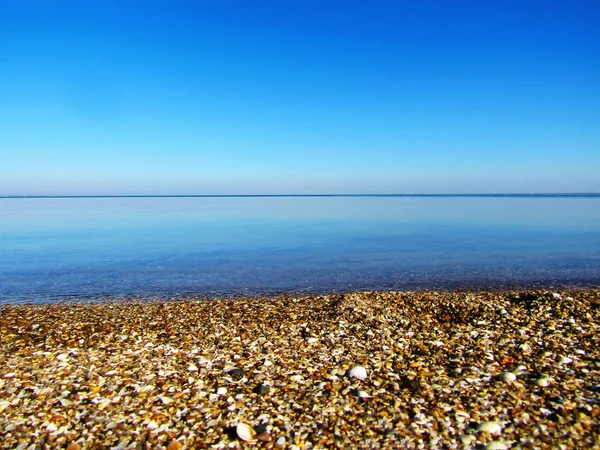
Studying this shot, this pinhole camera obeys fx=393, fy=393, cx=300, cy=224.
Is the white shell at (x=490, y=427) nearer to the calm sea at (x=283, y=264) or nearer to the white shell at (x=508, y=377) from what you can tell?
the white shell at (x=508, y=377)

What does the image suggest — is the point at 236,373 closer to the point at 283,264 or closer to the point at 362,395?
the point at 362,395

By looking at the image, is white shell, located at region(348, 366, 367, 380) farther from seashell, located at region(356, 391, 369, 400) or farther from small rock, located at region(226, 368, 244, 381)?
small rock, located at region(226, 368, 244, 381)

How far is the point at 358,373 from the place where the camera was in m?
6.96

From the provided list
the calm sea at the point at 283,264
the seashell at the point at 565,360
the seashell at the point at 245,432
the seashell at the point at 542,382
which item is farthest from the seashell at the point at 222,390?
the calm sea at the point at 283,264

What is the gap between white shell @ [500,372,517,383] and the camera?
6625 mm

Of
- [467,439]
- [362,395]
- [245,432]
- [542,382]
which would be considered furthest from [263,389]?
[542,382]

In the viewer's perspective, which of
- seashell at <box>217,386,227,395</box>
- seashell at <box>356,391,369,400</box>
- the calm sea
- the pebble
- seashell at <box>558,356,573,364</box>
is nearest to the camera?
the pebble

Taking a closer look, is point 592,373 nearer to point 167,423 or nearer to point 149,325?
point 167,423

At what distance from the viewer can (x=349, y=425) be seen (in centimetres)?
555

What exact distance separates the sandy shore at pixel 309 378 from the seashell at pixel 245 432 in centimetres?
2

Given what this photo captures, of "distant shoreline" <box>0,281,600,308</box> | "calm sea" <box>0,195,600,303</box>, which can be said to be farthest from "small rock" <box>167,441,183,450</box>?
"calm sea" <box>0,195,600,303</box>

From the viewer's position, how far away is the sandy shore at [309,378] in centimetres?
536

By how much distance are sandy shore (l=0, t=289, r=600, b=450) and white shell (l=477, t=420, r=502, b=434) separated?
18 millimetres

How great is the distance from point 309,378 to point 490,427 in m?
2.87
